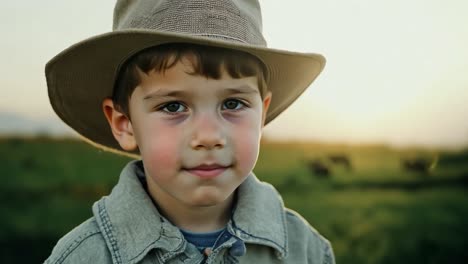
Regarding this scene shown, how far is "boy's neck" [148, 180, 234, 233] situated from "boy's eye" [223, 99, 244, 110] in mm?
355

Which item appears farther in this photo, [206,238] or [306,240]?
[306,240]

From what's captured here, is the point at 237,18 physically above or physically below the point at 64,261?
above

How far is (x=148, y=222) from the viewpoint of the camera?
2105mm

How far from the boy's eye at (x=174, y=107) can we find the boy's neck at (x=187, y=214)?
0.32 meters

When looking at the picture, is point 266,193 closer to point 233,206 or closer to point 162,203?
point 233,206

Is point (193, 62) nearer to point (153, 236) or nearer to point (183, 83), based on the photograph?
point (183, 83)

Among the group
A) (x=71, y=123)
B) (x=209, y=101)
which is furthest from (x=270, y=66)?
(x=71, y=123)

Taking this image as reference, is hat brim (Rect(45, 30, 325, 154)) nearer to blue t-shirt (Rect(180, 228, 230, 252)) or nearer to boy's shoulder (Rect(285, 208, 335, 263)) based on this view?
boy's shoulder (Rect(285, 208, 335, 263))

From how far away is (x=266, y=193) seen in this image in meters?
2.39

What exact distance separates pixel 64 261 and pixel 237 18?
0.88m

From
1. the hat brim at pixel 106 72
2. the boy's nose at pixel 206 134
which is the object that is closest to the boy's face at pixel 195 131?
the boy's nose at pixel 206 134

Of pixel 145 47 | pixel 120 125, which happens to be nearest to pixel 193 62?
pixel 145 47

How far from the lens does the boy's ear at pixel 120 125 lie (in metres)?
2.18

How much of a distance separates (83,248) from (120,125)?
0.40 metres
